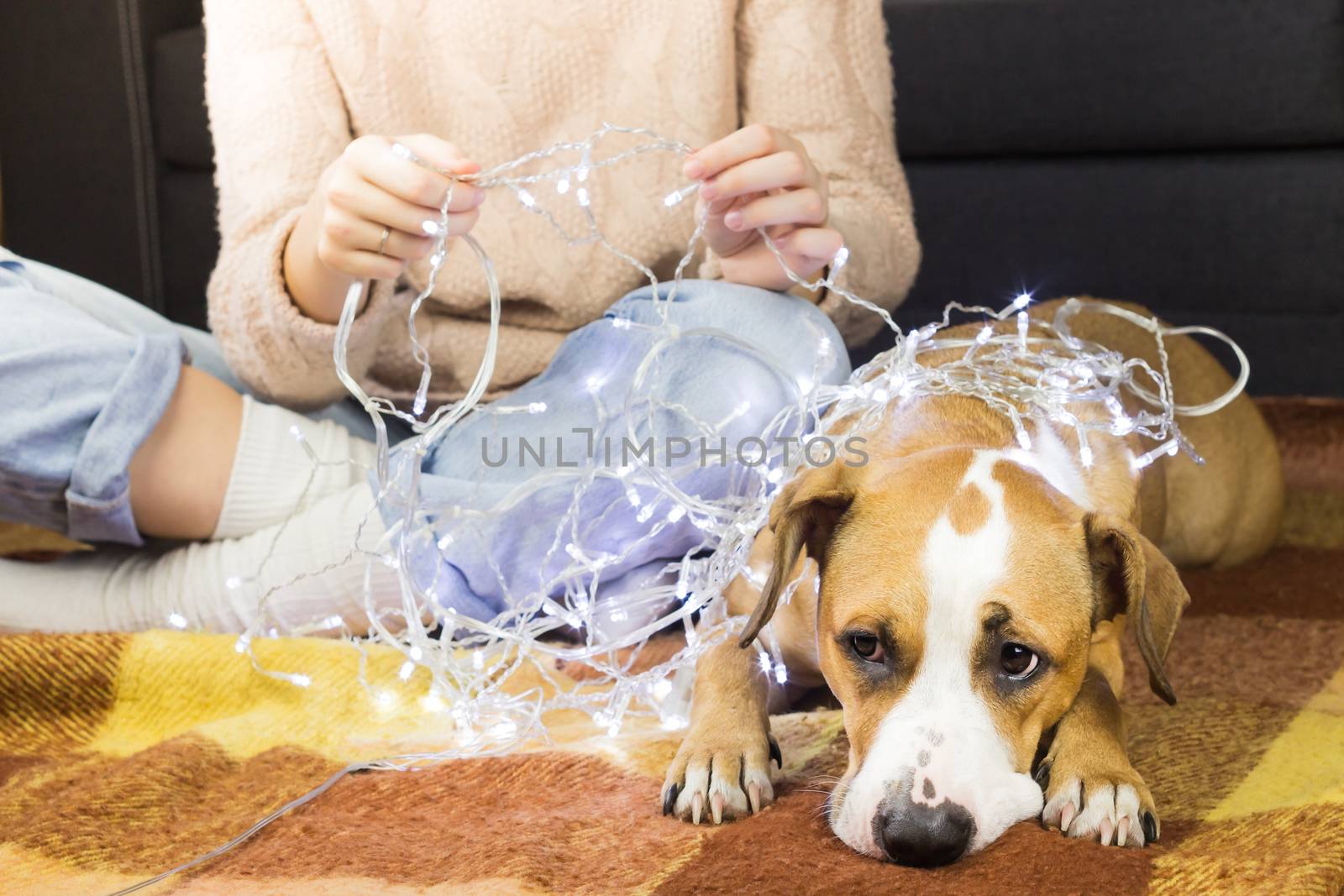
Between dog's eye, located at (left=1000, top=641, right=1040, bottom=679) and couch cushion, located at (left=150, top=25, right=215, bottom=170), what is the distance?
256cm

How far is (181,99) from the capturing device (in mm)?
3059

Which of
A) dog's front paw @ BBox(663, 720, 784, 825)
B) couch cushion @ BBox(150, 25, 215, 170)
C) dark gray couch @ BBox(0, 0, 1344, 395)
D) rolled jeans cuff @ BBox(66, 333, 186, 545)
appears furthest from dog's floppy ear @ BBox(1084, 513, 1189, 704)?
couch cushion @ BBox(150, 25, 215, 170)

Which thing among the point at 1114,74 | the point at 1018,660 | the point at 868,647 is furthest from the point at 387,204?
the point at 1114,74

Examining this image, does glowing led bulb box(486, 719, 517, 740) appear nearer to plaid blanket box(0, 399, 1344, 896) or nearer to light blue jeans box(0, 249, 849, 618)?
plaid blanket box(0, 399, 1344, 896)

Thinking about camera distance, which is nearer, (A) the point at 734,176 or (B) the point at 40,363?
(A) the point at 734,176

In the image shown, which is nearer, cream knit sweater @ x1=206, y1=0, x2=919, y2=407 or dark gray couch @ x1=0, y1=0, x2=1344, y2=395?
cream knit sweater @ x1=206, y1=0, x2=919, y2=407

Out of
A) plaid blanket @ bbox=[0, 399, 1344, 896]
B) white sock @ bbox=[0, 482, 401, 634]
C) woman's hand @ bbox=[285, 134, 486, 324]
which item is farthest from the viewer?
white sock @ bbox=[0, 482, 401, 634]

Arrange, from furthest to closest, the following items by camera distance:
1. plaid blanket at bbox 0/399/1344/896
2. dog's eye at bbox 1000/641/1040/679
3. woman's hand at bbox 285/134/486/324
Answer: woman's hand at bbox 285/134/486/324
dog's eye at bbox 1000/641/1040/679
plaid blanket at bbox 0/399/1344/896

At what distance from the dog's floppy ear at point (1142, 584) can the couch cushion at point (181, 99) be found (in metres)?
2.55

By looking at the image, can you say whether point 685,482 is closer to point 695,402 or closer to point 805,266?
point 695,402

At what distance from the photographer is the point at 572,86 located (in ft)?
6.04

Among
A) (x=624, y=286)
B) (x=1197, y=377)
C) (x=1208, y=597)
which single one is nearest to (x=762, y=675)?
(x=624, y=286)

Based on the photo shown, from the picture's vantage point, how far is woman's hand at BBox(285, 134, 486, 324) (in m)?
1.25

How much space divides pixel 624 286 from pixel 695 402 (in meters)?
0.36
